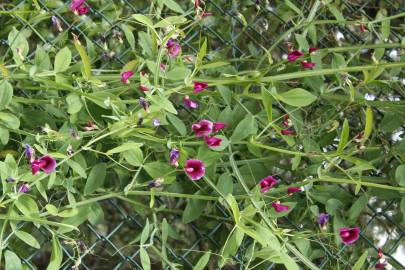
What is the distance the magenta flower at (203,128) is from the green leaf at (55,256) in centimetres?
46

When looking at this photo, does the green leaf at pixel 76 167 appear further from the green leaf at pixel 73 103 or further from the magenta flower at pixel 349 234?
the magenta flower at pixel 349 234

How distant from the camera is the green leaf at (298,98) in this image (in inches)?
77.2

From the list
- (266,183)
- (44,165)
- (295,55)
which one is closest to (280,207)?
(266,183)

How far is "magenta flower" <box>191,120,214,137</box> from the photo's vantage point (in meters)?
1.92

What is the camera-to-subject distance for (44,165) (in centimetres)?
177

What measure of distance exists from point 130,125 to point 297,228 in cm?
69

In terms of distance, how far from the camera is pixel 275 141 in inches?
87.7

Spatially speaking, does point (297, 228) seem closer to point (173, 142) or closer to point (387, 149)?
point (387, 149)

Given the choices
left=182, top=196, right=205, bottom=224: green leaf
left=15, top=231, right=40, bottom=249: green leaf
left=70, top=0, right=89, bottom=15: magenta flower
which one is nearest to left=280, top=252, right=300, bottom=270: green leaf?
left=182, top=196, right=205, bottom=224: green leaf

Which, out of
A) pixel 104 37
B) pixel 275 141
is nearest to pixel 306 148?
pixel 275 141

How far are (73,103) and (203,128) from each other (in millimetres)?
346

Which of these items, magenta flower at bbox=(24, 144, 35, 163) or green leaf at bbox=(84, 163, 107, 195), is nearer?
magenta flower at bbox=(24, 144, 35, 163)

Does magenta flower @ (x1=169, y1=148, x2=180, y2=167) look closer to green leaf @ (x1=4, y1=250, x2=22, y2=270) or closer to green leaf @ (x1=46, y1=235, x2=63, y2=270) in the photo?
green leaf @ (x1=46, y1=235, x2=63, y2=270)

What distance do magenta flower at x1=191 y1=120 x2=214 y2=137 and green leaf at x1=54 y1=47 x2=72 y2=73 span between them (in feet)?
1.21
